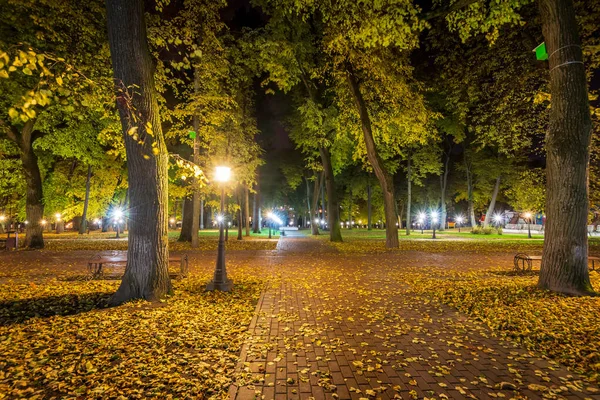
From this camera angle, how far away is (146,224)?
7125mm

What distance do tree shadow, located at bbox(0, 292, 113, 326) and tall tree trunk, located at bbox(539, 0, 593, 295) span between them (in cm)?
1015

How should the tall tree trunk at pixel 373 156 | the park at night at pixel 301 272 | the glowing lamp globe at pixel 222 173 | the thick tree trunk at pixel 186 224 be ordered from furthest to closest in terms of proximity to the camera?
the thick tree trunk at pixel 186 224 → the tall tree trunk at pixel 373 156 → the glowing lamp globe at pixel 222 173 → the park at night at pixel 301 272

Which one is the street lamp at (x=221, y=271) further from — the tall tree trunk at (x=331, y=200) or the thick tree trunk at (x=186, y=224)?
the tall tree trunk at (x=331, y=200)

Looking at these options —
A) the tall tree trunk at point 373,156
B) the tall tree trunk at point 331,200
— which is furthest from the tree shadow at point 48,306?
the tall tree trunk at point 331,200

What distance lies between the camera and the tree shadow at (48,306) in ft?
20.2

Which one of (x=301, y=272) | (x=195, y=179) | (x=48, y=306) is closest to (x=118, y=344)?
(x=48, y=306)

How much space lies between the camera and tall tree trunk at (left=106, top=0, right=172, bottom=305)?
6.83 meters

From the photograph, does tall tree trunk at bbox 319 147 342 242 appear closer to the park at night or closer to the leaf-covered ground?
the park at night

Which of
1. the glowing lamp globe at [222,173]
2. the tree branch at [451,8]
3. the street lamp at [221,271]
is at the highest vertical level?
the tree branch at [451,8]

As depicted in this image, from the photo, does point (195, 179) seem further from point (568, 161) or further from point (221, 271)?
point (568, 161)

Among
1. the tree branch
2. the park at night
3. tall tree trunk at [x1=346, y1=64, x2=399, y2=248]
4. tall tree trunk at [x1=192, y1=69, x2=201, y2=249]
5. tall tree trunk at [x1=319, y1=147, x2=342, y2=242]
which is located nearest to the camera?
the park at night

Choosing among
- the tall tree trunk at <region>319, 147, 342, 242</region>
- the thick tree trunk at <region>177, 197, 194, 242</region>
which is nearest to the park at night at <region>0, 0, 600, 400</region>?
the thick tree trunk at <region>177, 197, 194, 242</region>

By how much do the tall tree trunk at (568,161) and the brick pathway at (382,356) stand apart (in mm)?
3464

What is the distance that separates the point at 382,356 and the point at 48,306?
661cm
